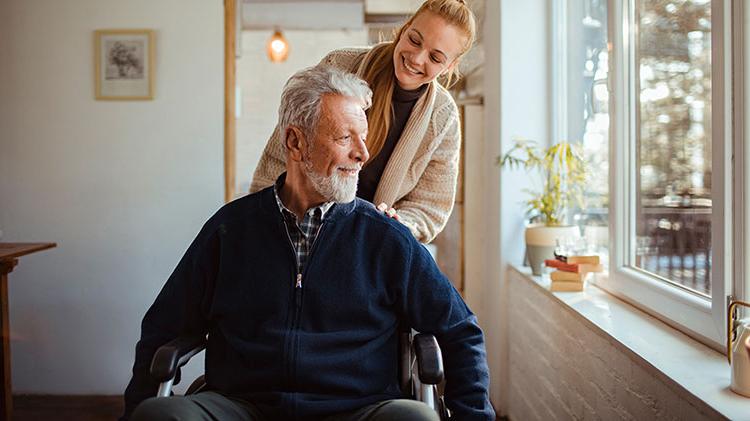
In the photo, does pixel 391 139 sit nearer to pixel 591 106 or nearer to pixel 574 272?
pixel 574 272

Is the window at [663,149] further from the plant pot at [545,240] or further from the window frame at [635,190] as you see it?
the plant pot at [545,240]

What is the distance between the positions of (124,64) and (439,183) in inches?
83.6

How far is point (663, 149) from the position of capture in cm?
202

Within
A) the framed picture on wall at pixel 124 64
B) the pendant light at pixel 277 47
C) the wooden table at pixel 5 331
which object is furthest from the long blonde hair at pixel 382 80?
the pendant light at pixel 277 47

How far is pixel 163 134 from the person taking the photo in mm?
3562

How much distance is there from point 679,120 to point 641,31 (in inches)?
18.2

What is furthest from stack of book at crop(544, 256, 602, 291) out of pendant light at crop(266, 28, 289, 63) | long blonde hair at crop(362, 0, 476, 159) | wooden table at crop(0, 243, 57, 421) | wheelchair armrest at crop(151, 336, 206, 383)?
pendant light at crop(266, 28, 289, 63)

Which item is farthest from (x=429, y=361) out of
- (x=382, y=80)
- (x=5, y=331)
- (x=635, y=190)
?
(x=5, y=331)

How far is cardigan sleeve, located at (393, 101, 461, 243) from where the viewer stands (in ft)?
6.84

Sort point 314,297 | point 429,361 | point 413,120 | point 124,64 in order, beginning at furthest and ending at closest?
point 124,64 < point 413,120 < point 314,297 < point 429,361

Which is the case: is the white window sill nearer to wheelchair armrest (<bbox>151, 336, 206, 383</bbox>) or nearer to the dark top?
the dark top

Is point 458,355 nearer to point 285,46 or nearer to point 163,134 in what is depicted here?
point 163,134

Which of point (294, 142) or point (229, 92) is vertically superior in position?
point (229, 92)

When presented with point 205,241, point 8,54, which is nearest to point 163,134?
point 8,54
